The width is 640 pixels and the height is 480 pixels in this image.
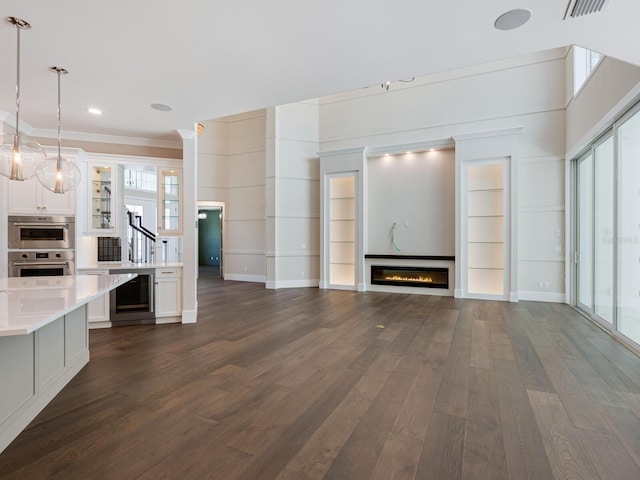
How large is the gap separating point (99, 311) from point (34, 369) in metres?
2.48

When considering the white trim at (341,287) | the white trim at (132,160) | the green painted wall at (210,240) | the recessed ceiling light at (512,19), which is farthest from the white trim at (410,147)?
the green painted wall at (210,240)

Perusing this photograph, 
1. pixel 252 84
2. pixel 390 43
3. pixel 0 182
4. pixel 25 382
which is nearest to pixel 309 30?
pixel 390 43

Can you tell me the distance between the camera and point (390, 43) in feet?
8.93

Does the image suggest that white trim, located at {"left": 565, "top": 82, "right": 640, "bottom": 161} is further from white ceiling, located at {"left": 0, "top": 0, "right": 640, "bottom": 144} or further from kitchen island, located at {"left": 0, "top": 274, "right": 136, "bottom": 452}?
kitchen island, located at {"left": 0, "top": 274, "right": 136, "bottom": 452}

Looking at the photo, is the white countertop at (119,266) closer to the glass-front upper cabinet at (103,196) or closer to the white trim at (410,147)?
the glass-front upper cabinet at (103,196)

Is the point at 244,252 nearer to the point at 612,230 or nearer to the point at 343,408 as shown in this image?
the point at 343,408

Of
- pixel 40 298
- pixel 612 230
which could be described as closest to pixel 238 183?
pixel 40 298

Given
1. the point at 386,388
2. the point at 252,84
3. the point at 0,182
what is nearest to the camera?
the point at 386,388

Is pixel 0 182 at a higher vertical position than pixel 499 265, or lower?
higher

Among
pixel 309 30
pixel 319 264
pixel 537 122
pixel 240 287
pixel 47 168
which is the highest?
pixel 537 122

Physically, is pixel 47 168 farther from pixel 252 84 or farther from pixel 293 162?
pixel 293 162

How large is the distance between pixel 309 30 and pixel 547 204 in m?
5.92

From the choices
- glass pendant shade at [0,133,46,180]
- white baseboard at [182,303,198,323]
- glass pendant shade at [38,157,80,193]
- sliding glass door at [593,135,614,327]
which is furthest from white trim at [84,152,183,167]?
sliding glass door at [593,135,614,327]

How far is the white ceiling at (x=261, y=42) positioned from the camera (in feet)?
7.54
